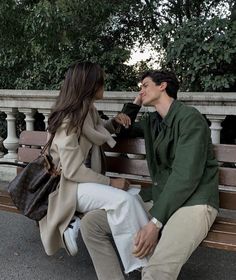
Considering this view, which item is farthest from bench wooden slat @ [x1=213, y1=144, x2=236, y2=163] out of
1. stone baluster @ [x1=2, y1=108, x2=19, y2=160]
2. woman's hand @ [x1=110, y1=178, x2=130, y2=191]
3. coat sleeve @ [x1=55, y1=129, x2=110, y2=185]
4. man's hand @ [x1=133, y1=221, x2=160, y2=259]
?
stone baluster @ [x1=2, y1=108, x2=19, y2=160]

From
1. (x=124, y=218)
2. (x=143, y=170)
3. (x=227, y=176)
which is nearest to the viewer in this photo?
(x=124, y=218)

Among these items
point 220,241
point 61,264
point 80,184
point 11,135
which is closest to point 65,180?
point 80,184

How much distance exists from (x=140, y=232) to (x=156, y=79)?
1019mm

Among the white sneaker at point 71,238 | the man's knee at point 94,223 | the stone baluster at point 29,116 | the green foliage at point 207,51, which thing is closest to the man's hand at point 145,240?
the man's knee at point 94,223

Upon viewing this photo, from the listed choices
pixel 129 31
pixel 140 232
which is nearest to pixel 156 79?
pixel 140 232

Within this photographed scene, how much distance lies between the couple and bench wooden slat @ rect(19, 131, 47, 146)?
0.84m

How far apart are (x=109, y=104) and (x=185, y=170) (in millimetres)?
1947

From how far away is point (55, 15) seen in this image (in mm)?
6598

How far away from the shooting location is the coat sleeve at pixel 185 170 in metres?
2.77

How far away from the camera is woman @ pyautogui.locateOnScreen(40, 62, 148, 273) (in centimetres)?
293

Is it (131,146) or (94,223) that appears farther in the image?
(131,146)

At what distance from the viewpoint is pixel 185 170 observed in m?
2.78

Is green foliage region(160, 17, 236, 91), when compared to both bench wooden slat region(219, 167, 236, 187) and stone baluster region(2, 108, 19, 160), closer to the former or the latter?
stone baluster region(2, 108, 19, 160)

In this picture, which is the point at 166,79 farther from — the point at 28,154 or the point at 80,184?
the point at 28,154
